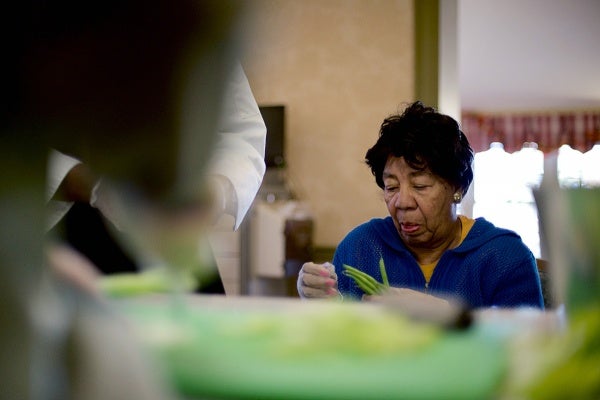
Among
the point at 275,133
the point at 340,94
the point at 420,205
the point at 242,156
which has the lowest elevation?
the point at 420,205

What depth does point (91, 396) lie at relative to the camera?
0.20 meters

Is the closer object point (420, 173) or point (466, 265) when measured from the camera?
point (466, 265)

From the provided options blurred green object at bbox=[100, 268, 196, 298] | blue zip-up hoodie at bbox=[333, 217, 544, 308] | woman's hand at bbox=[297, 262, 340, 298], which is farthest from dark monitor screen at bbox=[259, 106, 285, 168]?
blurred green object at bbox=[100, 268, 196, 298]

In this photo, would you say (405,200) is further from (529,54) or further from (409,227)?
(529,54)

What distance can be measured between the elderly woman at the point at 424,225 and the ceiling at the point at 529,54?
411cm

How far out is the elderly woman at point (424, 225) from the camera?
56.5 inches

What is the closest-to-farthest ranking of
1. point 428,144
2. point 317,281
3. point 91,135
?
1. point 91,135
2. point 317,281
3. point 428,144

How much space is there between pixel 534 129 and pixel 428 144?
994 cm

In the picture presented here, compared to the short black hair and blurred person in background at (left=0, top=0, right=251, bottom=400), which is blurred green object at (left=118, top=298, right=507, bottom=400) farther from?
the short black hair

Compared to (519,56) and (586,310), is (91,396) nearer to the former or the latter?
(586,310)

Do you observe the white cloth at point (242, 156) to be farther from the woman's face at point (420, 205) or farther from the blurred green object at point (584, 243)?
the woman's face at point (420, 205)

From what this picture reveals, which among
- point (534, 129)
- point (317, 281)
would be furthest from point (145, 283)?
point (534, 129)

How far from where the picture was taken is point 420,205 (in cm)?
153

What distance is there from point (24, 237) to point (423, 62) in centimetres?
333
